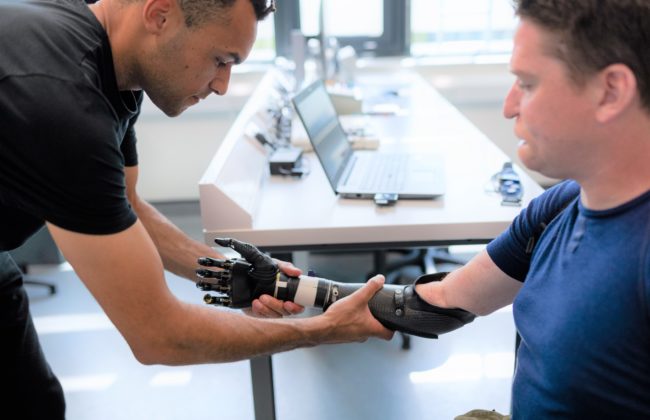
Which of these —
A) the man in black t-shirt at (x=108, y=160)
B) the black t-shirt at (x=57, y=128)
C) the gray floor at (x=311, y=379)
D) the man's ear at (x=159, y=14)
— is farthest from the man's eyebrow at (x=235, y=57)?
the gray floor at (x=311, y=379)

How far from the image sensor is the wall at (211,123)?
3.75 metres

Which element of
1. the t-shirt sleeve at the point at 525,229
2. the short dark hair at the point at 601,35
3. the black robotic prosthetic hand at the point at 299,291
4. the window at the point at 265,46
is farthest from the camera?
the window at the point at 265,46

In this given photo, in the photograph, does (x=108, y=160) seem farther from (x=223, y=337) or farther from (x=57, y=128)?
(x=223, y=337)

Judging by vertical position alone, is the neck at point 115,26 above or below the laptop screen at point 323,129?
above

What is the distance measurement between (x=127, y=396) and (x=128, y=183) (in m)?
1.01

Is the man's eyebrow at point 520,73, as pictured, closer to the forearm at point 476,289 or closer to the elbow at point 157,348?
the forearm at point 476,289

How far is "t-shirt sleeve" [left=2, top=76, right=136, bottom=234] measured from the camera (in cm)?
88

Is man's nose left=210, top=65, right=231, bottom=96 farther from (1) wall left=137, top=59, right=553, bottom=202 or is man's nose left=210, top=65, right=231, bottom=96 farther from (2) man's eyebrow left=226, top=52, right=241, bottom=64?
(1) wall left=137, top=59, right=553, bottom=202

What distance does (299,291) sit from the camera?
1.36 m

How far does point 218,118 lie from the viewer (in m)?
3.78

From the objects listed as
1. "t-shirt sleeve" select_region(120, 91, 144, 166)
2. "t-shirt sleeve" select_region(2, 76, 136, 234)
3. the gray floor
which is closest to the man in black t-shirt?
"t-shirt sleeve" select_region(2, 76, 136, 234)

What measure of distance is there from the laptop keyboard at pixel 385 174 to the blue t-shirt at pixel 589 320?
817 mm

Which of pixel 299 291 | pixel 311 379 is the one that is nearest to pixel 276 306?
pixel 299 291

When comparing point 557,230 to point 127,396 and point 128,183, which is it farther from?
point 127,396
